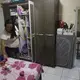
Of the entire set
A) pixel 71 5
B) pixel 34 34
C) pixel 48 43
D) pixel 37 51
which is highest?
pixel 71 5

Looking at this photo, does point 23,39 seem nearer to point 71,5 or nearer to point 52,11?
point 52,11

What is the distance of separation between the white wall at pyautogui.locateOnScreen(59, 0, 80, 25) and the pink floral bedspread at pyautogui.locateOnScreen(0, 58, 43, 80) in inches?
82.1

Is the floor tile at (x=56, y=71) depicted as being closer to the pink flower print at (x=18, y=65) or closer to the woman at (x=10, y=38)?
the woman at (x=10, y=38)

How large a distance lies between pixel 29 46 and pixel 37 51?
34 cm

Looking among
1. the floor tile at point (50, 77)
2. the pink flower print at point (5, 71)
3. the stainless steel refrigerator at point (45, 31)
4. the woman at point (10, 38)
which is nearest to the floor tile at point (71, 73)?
the floor tile at point (50, 77)

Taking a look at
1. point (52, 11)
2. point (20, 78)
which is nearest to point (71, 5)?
point (52, 11)

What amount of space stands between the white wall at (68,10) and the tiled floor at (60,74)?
55.4 inches

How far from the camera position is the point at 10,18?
3.03 metres

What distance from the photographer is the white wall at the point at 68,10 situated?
3194 millimetres

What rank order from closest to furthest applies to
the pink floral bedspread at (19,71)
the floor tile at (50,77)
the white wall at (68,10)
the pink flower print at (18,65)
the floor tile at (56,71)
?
the pink floral bedspread at (19,71) → the pink flower print at (18,65) → the floor tile at (50,77) → the floor tile at (56,71) → the white wall at (68,10)

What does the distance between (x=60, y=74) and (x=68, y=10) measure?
1.84m

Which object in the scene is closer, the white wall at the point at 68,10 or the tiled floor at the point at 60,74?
the tiled floor at the point at 60,74

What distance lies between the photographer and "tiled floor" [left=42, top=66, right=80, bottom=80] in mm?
2589

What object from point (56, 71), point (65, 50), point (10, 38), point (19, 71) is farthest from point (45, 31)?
point (19, 71)
